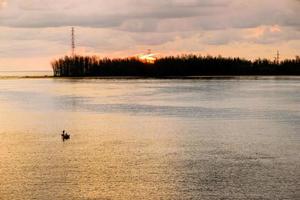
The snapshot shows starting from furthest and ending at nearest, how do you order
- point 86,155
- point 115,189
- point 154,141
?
point 154,141 < point 86,155 < point 115,189

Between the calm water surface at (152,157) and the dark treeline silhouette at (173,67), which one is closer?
the calm water surface at (152,157)

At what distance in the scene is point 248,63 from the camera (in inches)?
6299

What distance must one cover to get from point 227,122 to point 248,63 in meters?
130

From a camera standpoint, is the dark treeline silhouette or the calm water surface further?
the dark treeline silhouette

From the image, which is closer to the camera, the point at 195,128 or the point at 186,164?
the point at 186,164

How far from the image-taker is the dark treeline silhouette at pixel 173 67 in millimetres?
150250

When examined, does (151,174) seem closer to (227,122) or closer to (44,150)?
(44,150)

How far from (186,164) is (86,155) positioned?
13.8 ft

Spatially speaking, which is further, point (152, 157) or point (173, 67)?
point (173, 67)

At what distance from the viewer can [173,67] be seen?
153375mm

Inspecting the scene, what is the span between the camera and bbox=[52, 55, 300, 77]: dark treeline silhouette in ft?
493

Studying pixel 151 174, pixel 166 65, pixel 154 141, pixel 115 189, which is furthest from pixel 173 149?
pixel 166 65

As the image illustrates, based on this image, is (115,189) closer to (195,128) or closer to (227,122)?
(195,128)

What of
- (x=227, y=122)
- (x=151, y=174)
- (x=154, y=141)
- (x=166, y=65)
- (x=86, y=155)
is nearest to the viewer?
(x=151, y=174)
